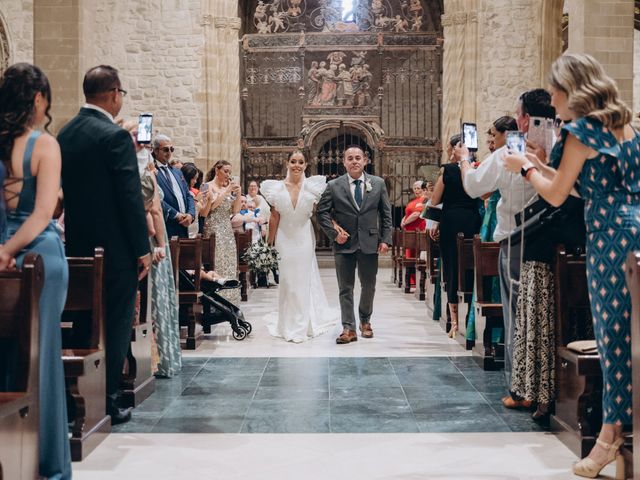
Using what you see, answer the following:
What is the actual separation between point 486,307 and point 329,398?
5.02 feet

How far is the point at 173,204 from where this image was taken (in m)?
7.29

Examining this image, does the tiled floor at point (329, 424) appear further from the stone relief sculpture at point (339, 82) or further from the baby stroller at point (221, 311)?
the stone relief sculpture at point (339, 82)

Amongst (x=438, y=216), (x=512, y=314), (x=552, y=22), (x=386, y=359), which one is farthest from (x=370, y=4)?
(x=512, y=314)

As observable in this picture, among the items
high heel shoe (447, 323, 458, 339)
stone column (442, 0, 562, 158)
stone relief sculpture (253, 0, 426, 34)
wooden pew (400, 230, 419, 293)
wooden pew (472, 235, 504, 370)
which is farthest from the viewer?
stone relief sculpture (253, 0, 426, 34)

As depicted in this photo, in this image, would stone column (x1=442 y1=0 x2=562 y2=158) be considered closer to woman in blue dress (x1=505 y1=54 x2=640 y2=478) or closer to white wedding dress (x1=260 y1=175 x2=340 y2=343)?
white wedding dress (x1=260 y1=175 x2=340 y2=343)

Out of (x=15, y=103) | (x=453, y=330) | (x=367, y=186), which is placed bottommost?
(x=453, y=330)

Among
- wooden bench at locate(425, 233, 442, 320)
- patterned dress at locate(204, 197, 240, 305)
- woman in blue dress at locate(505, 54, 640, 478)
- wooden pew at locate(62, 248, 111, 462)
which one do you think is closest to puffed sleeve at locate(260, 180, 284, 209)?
patterned dress at locate(204, 197, 240, 305)

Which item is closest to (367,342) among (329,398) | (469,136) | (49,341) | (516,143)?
(329,398)

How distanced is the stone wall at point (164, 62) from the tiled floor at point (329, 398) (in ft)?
35.6

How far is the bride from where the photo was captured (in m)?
7.79

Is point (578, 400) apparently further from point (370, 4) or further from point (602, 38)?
point (370, 4)

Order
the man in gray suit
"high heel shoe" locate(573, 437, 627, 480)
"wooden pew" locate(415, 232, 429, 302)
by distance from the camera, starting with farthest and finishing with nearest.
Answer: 1. "wooden pew" locate(415, 232, 429, 302)
2. the man in gray suit
3. "high heel shoe" locate(573, 437, 627, 480)

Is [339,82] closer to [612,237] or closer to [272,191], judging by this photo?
[272,191]

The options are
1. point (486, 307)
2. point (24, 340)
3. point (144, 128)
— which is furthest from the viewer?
point (486, 307)
